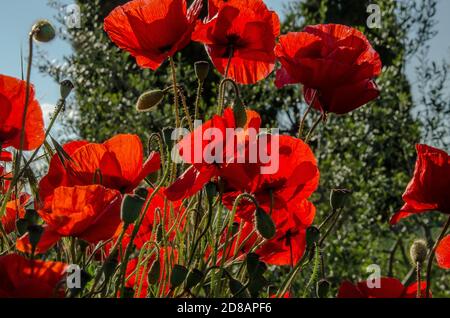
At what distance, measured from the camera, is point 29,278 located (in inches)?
20.1

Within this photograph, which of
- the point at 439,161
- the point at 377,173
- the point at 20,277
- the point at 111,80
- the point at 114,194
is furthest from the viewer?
the point at 111,80

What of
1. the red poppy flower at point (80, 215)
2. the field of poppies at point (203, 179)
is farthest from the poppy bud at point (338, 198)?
the red poppy flower at point (80, 215)

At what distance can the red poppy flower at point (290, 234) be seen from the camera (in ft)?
2.59

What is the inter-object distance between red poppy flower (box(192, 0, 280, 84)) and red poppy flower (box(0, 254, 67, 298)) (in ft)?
1.25

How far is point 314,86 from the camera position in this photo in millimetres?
781

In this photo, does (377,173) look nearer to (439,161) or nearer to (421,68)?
(421,68)

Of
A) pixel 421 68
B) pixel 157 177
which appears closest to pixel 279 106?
pixel 421 68

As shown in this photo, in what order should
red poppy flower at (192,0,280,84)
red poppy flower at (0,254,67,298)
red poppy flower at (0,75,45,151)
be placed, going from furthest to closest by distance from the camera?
red poppy flower at (192,0,280,84)
red poppy flower at (0,75,45,151)
red poppy flower at (0,254,67,298)

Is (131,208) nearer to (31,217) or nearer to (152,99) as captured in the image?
(31,217)

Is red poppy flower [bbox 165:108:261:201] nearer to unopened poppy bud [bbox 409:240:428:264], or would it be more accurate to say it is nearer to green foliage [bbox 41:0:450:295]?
unopened poppy bud [bbox 409:240:428:264]

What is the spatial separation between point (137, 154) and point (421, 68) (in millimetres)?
3032

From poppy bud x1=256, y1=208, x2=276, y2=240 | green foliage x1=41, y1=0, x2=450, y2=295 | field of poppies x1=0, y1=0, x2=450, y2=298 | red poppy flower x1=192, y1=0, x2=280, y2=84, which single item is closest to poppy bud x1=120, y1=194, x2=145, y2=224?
field of poppies x1=0, y1=0, x2=450, y2=298

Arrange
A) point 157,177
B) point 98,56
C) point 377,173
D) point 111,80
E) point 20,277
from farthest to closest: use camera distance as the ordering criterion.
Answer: point 98,56
point 111,80
point 377,173
point 157,177
point 20,277

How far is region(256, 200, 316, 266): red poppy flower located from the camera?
79 cm
